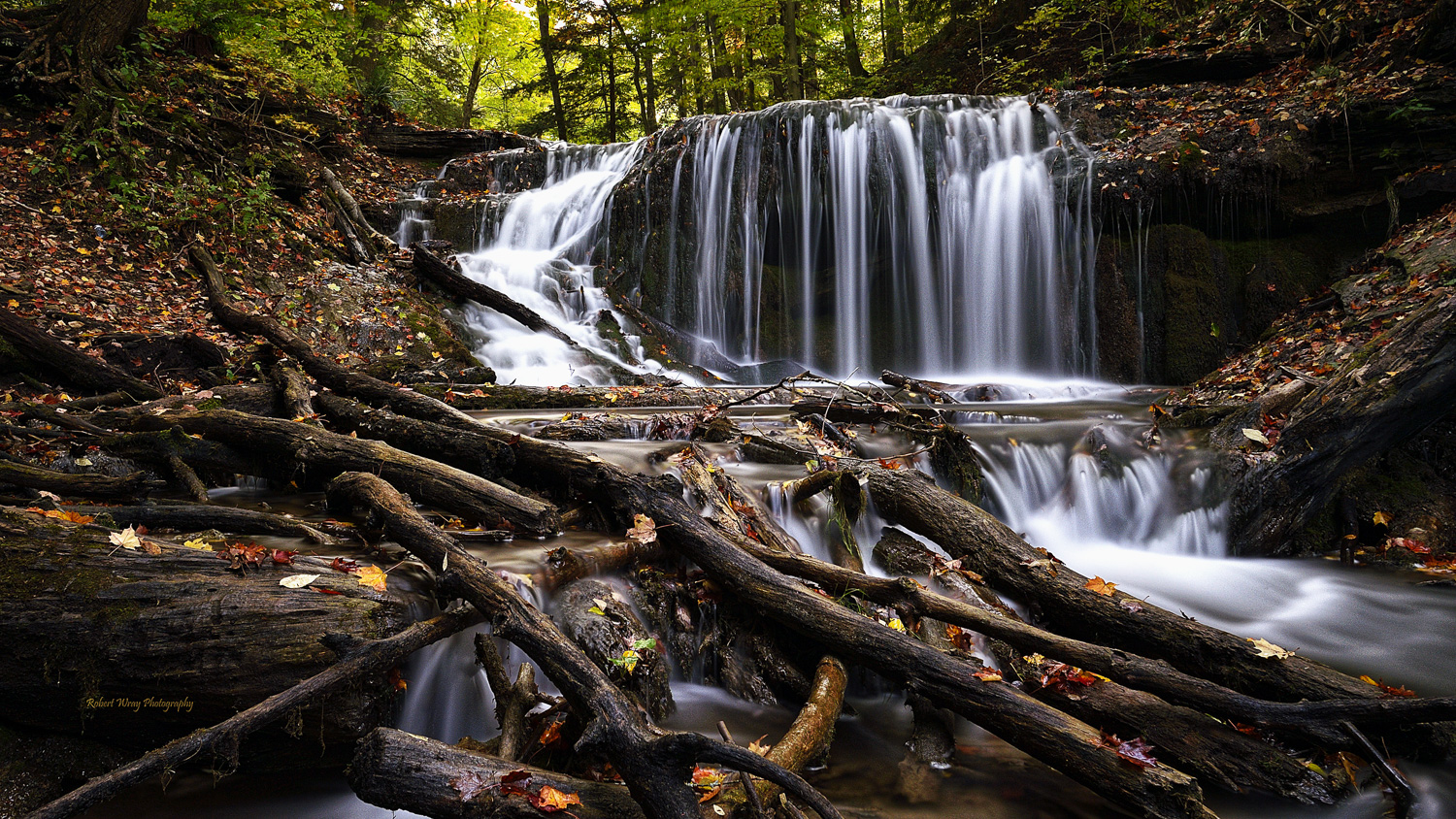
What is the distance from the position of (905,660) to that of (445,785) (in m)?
1.76

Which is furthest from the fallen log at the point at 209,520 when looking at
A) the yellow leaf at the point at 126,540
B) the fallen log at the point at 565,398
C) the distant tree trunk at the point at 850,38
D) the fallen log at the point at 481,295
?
the distant tree trunk at the point at 850,38

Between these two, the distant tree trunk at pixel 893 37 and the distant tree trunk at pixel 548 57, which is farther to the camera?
the distant tree trunk at pixel 893 37

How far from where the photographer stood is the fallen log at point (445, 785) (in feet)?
6.83

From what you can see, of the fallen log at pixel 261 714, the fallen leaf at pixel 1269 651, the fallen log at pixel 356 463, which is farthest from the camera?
the fallen log at pixel 356 463

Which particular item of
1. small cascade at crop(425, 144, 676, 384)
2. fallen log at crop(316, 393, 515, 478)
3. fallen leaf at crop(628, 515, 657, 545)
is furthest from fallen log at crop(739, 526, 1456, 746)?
small cascade at crop(425, 144, 676, 384)

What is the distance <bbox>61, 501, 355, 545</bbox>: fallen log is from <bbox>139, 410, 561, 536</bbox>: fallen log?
0.53m

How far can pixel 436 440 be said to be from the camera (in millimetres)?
4668

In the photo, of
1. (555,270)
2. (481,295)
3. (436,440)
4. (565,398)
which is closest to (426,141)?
(555,270)

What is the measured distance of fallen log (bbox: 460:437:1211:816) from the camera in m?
2.40

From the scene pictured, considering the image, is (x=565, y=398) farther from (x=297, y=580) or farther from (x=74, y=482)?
(x=297, y=580)

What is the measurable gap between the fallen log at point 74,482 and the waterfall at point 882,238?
926cm

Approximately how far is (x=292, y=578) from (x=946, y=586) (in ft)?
10.3

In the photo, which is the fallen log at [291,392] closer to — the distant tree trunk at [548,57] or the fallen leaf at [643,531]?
the fallen leaf at [643,531]

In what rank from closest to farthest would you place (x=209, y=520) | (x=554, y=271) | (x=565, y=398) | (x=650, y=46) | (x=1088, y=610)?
(x=209, y=520) → (x=1088, y=610) → (x=565, y=398) → (x=554, y=271) → (x=650, y=46)
